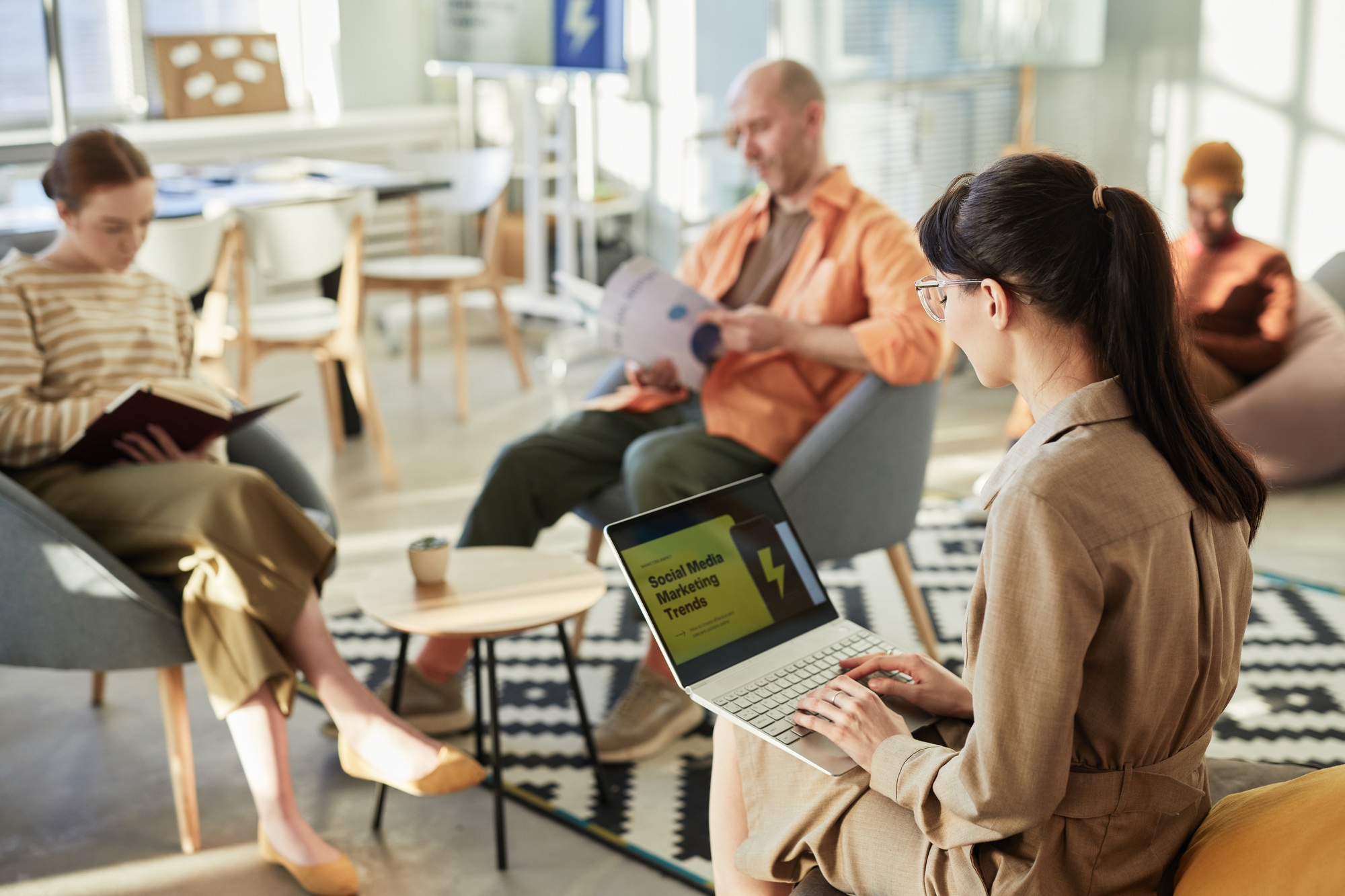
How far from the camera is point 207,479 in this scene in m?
2.03

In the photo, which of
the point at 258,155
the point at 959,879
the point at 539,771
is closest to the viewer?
the point at 959,879

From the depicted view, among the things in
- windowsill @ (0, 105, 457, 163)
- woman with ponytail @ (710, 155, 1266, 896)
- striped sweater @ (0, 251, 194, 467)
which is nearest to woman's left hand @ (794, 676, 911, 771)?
woman with ponytail @ (710, 155, 1266, 896)

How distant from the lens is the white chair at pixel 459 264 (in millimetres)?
4570

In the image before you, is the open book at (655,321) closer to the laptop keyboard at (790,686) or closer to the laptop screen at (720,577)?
the laptop screen at (720,577)

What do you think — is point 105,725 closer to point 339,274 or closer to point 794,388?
point 794,388

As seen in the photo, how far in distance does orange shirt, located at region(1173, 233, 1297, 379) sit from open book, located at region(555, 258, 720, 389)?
5.75 ft

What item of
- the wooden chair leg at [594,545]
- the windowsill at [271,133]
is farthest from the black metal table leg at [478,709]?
the windowsill at [271,133]

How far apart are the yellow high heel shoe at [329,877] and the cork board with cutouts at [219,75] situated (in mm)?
4309

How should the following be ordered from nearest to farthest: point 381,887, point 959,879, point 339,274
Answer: point 959,879 → point 381,887 → point 339,274

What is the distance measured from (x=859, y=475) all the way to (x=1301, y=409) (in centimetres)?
194

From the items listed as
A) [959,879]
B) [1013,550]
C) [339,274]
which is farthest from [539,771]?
[339,274]

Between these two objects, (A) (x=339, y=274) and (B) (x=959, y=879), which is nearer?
(B) (x=959, y=879)

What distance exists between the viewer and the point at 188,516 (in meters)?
1.98

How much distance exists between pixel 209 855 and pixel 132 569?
47 cm
